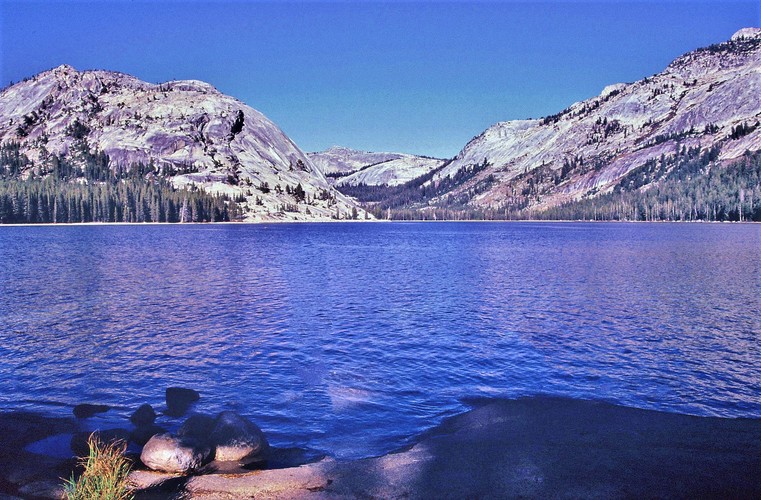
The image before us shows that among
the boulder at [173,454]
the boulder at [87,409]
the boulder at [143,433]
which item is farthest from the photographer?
the boulder at [87,409]

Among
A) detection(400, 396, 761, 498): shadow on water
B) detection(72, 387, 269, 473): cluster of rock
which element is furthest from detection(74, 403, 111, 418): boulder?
detection(400, 396, 761, 498): shadow on water

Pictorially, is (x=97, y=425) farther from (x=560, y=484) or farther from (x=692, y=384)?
(x=692, y=384)

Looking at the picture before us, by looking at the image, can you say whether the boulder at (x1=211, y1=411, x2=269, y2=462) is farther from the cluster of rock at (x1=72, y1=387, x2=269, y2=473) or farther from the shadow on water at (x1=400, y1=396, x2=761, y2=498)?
the shadow on water at (x1=400, y1=396, x2=761, y2=498)

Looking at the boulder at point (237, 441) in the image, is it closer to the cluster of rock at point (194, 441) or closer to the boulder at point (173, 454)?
the cluster of rock at point (194, 441)

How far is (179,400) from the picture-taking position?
1002 inches

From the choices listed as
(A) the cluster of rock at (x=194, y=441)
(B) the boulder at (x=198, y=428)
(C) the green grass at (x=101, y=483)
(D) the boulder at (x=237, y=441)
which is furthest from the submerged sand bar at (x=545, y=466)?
(B) the boulder at (x=198, y=428)

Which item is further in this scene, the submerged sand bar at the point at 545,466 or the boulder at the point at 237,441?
the boulder at the point at 237,441

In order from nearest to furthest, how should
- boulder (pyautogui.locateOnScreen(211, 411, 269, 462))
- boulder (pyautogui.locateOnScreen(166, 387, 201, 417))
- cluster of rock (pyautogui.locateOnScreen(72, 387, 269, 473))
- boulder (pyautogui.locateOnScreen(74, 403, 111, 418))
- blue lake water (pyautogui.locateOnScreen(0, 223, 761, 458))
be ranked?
cluster of rock (pyautogui.locateOnScreen(72, 387, 269, 473)) < boulder (pyautogui.locateOnScreen(211, 411, 269, 462)) < boulder (pyautogui.locateOnScreen(74, 403, 111, 418)) < boulder (pyautogui.locateOnScreen(166, 387, 201, 417)) < blue lake water (pyautogui.locateOnScreen(0, 223, 761, 458))

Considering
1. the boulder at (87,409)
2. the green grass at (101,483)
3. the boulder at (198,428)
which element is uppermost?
the green grass at (101,483)

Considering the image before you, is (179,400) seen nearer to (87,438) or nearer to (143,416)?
(143,416)

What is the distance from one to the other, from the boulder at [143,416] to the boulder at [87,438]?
3.76ft

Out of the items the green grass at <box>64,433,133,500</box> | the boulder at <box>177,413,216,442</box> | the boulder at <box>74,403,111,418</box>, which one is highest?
the green grass at <box>64,433,133,500</box>

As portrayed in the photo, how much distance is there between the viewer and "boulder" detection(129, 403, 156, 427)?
23.1 meters

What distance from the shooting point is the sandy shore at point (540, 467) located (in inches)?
651
